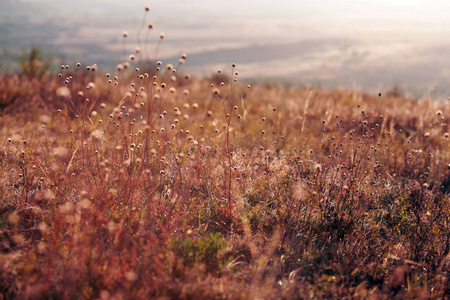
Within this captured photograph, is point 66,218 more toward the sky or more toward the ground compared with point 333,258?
more toward the sky

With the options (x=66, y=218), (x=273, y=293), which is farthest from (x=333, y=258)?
(x=66, y=218)

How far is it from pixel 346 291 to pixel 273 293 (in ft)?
1.72

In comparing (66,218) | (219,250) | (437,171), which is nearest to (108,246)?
(66,218)

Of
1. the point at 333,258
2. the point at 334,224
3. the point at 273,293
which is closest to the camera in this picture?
the point at 273,293

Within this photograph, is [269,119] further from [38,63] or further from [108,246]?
[38,63]

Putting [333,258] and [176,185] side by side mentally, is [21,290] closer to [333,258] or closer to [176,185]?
[176,185]

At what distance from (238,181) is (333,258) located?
4.22ft

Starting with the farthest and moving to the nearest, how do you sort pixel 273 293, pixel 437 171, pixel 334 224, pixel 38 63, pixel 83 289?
pixel 38 63 → pixel 437 171 → pixel 334 224 → pixel 273 293 → pixel 83 289

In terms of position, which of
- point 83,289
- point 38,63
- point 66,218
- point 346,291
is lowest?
point 346,291

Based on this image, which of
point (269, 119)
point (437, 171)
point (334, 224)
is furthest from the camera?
point (269, 119)

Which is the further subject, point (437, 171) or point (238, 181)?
point (437, 171)

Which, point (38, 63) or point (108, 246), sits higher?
point (38, 63)

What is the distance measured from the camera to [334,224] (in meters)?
3.15

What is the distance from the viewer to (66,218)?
106 inches
